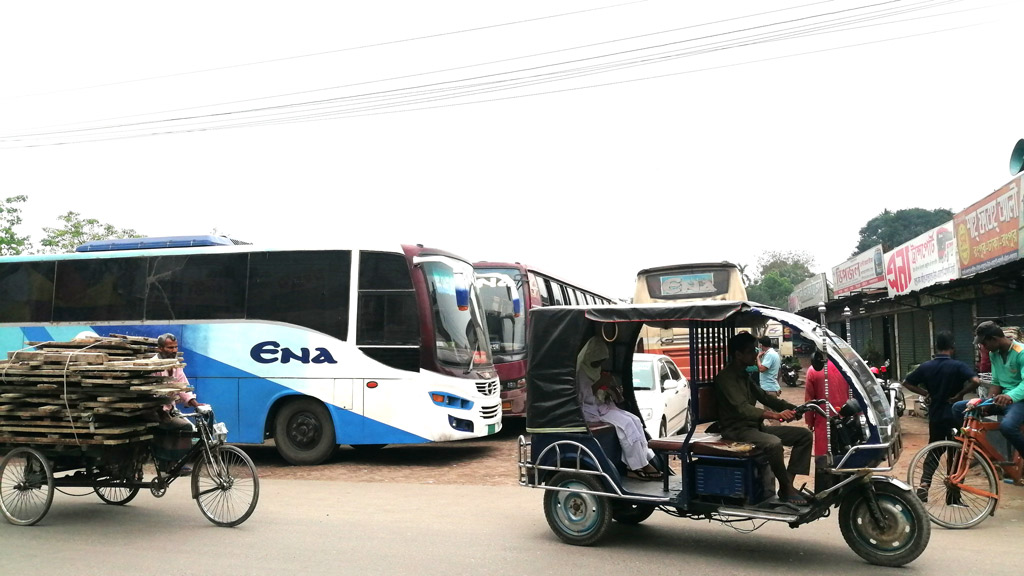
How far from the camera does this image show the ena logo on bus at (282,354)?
11.6 m

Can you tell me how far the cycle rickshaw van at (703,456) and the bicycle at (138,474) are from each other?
9.23 feet

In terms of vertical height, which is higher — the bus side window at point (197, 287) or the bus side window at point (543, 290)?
the bus side window at point (543, 290)

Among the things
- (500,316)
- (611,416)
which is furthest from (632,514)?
(500,316)

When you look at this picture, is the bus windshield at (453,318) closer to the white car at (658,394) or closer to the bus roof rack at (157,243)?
the white car at (658,394)

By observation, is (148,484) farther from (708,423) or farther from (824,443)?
(824,443)

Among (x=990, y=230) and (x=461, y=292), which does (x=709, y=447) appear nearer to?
(x=461, y=292)

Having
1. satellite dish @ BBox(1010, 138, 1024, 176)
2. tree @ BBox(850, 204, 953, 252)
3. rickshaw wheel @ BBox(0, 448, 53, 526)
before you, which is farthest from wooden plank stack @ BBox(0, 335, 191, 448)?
tree @ BBox(850, 204, 953, 252)

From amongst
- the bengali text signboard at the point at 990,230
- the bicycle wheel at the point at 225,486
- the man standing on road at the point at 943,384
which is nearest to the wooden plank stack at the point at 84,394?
the bicycle wheel at the point at 225,486

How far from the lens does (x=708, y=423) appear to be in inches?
283

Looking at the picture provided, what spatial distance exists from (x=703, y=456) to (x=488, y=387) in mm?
6266

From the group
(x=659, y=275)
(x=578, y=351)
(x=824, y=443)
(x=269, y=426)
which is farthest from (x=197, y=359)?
(x=659, y=275)

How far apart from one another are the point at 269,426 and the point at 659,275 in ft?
34.0

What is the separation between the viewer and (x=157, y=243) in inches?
512

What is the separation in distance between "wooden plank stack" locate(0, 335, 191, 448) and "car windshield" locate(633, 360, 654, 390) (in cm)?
764
